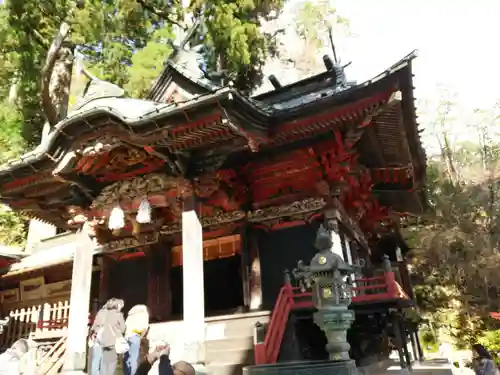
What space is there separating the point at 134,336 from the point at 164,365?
7.19ft

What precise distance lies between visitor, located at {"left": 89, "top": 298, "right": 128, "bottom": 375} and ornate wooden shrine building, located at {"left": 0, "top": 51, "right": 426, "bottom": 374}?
1889mm

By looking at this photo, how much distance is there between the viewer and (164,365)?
136 inches

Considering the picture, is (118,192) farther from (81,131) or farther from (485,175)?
(485,175)

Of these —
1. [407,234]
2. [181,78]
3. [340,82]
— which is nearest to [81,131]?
[181,78]

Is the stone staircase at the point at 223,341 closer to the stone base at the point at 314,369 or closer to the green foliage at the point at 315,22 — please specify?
the stone base at the point at 314,369

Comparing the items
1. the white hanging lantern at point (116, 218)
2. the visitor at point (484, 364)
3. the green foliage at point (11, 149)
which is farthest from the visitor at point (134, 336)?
the green foliage at point (11, 149)

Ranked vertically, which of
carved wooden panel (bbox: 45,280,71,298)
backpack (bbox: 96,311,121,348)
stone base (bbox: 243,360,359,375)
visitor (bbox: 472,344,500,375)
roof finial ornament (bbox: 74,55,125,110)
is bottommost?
visitor (bbox: 472,344,500,375)

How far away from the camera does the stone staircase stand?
751 centimetres

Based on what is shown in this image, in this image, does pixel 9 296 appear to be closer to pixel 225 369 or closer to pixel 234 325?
pixel 234 325

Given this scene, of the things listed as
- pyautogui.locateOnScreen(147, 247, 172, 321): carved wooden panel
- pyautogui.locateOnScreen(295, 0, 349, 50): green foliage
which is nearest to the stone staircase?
pyautogui.locateOnScreen(147, 247, 172, 321): carved wooden panel

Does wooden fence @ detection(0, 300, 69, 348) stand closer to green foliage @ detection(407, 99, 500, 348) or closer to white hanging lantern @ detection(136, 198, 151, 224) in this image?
white hanging lantern @ detection(136, 198, 151, 224)

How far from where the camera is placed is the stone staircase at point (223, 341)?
296 inches

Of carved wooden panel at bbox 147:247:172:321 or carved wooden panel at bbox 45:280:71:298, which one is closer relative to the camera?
carved wooden panel at bbox 147:247:172:321

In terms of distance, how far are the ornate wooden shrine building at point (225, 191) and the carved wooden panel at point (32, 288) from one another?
3319 mm
